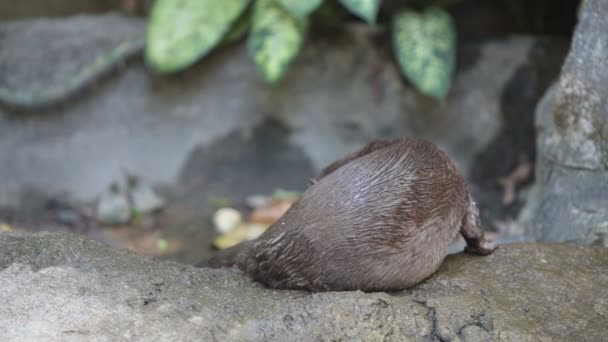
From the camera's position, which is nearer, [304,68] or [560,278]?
[560,278]

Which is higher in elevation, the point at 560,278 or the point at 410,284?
the point at 410,284

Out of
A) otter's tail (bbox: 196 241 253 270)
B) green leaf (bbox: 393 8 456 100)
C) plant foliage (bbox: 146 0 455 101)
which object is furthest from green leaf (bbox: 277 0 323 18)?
otter's tail (bbox: 196 241 253 270)

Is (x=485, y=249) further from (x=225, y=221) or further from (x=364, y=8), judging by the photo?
(x=225, y=221)

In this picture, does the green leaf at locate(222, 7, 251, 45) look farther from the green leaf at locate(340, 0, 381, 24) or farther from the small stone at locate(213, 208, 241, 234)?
the small stone at locate(213, 208, 241, 234)

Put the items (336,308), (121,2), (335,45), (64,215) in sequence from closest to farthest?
(336,308) < (64,215) < (335,45) < (121,2)

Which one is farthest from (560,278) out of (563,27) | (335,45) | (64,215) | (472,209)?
(563,27)

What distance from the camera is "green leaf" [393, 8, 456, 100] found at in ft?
13.2

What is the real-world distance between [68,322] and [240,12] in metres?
2.78

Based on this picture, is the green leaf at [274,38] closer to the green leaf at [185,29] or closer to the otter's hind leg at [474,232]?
the green leaf at [185,29]

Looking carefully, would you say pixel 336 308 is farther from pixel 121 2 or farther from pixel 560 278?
pixel 121 2

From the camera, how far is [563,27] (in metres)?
5.04

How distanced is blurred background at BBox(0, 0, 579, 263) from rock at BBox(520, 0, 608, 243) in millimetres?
1096

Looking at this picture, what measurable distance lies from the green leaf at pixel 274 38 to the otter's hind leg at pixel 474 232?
5.47 ft

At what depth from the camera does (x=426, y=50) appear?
4.12 m
